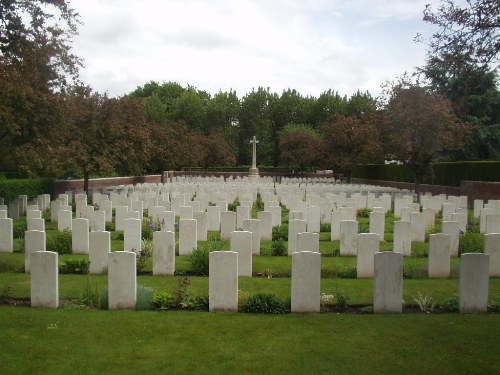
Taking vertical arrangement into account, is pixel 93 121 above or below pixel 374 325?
above

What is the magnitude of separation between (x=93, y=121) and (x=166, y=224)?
40.5ft

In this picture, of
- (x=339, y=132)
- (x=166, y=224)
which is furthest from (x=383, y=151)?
(x=166, y=224)

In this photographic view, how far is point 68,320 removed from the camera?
22.8ft

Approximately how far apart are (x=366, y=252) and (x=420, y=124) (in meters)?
14.6

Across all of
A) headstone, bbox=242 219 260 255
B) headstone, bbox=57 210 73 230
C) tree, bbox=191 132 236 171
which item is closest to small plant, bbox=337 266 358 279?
headstone, bbox=242 219 260 255

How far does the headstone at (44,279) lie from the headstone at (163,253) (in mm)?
2437

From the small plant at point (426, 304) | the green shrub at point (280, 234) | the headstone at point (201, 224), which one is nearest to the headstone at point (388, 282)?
the small plant at point (426, 304)

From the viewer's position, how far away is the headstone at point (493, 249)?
31.4 ft

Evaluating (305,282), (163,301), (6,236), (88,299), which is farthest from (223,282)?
(6,236)

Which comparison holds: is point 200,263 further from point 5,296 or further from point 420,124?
point 420,124

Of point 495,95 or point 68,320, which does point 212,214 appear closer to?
point 68,320

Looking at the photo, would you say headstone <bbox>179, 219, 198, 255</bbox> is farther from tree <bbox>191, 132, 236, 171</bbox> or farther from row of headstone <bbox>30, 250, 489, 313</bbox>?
tree <bbox>191, 132, 236, 171</bbox>

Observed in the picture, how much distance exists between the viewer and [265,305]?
750 cm

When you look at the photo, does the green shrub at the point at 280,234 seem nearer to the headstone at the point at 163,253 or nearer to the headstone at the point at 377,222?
the headstone at the point at 377,222
